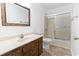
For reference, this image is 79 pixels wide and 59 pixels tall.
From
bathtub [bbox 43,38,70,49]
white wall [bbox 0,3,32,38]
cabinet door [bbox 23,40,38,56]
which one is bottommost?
cabinet door [bbox 23,40,38,56]

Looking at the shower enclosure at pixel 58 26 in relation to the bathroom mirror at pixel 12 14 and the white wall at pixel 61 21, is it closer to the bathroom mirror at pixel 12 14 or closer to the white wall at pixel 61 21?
the white wall at pixel 61 21

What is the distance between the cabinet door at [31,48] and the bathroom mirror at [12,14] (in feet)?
1.14

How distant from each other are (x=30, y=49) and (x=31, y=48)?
0.08 feet

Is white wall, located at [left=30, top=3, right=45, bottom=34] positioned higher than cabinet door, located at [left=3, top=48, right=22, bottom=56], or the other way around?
white wall, located at [left=30, top=3, right=45, bottom=34]

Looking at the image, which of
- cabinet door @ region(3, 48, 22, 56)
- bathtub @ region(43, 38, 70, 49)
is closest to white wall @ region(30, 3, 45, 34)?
bathtub @ region(43, 38, 70, 49)

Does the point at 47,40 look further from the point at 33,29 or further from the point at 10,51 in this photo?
the point at 10,51

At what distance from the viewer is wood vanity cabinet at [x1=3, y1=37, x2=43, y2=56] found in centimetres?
107

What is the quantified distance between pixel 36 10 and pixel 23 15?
0.81ft

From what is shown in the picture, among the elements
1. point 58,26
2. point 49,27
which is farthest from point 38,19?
point 58,26

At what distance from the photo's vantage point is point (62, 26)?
135 centimetres

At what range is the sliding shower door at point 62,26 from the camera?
133 cm

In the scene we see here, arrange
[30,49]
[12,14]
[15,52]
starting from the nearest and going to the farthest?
[15,52] < [12,14] < [30,49]

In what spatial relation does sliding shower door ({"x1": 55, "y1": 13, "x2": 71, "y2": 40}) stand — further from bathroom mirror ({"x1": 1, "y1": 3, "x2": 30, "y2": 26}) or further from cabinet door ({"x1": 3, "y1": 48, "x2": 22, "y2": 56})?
cabinet door ({"x1": 3, "y1": 48, "x2": 22, "y2": 56})

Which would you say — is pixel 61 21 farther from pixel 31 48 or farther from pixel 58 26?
pixel 31 48
